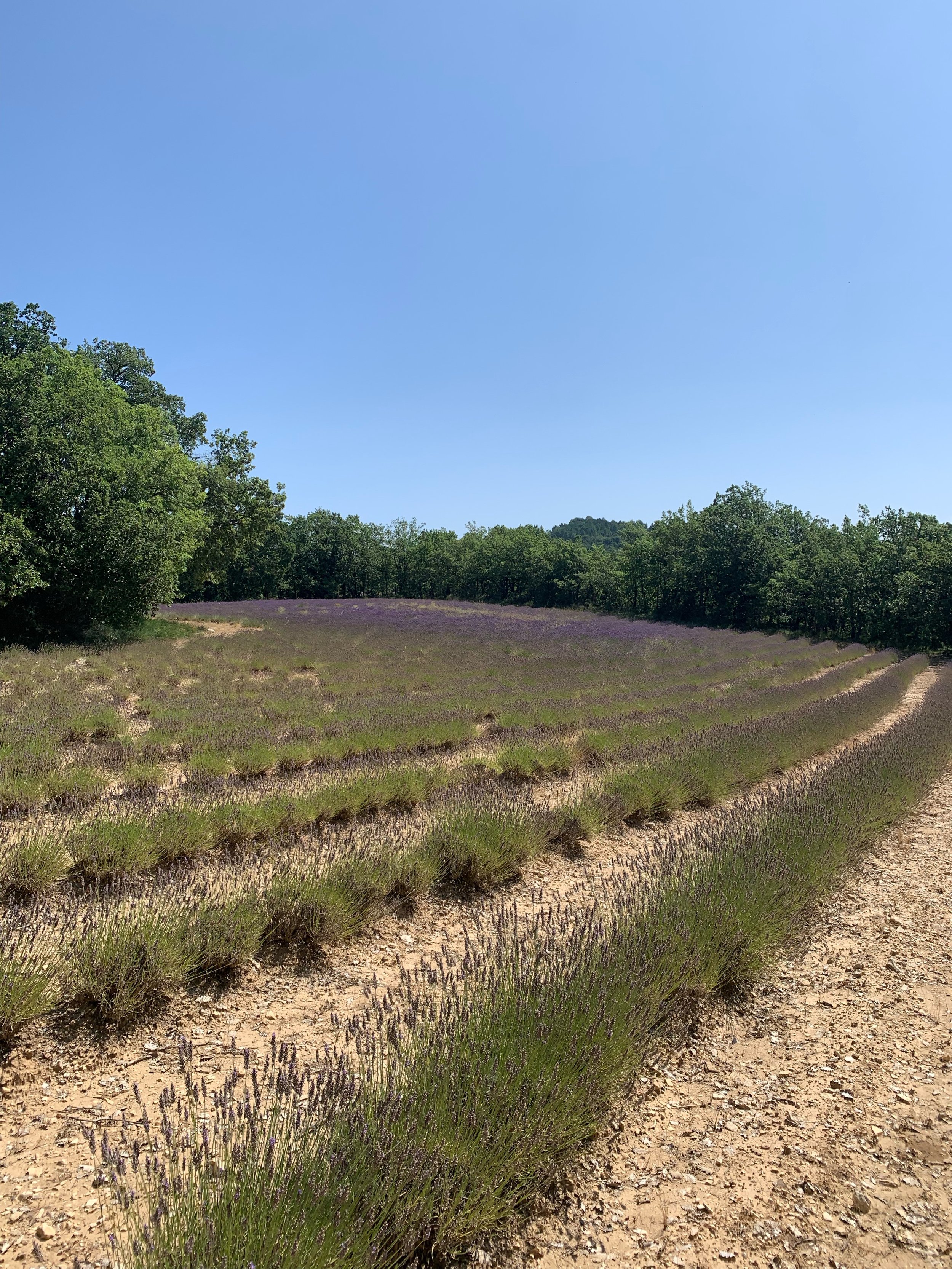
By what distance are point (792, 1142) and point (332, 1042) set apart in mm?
1881

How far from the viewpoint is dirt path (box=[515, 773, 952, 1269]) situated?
1.95 metres

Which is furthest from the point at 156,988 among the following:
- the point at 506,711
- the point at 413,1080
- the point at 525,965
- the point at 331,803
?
the point at 506,711

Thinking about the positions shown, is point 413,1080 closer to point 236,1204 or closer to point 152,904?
point 236,1204

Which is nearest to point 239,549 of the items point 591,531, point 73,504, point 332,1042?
A: point 73,504

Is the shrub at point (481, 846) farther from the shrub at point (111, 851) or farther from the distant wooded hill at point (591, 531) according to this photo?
the distant wooded hill at point (591, 531)

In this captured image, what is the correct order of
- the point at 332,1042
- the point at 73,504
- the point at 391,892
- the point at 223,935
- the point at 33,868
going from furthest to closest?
the point at 73,504 → the point at 391,892 → the point at 33,868 → the point at 223,935 → the point at 332,1042

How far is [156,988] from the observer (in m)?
2.98

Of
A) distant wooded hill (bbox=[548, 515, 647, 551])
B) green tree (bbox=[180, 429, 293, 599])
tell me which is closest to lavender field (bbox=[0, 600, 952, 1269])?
green tree (bbox=[180, 429, 293, 599])

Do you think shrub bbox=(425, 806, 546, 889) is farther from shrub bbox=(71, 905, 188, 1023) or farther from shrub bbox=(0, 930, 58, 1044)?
shrub bbox=(0, 930, 58, 1044)

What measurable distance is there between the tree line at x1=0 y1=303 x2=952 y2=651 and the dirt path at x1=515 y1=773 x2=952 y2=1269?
630 inches

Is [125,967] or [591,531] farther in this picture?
[591,531]

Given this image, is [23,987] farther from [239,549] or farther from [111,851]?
[239,549]

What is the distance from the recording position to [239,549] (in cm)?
2794

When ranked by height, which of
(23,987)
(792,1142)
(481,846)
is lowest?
(792,1142)
